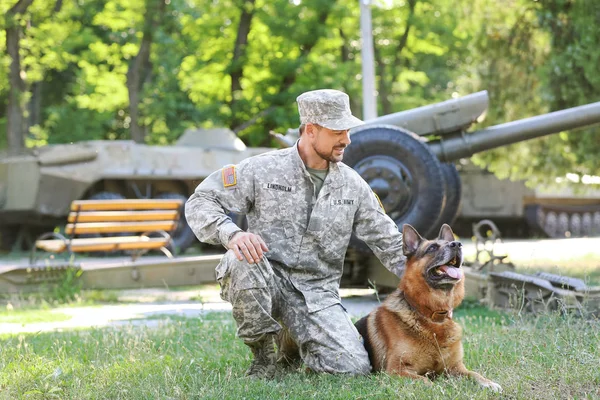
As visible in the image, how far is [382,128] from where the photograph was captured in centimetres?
1074

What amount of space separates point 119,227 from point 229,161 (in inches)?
351

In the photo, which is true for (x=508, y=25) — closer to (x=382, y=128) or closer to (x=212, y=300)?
(x=382, y=128)

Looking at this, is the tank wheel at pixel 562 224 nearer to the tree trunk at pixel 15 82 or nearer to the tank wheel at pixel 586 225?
the tank wheel at pixel 586 225

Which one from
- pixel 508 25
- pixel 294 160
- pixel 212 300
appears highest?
pixel 508 25

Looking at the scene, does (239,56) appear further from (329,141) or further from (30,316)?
(329,141)

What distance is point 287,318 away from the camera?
18.8 feet

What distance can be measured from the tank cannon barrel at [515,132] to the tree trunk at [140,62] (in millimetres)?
15530

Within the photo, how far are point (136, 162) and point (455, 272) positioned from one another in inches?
688

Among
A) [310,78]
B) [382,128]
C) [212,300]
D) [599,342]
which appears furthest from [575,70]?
[310,78]

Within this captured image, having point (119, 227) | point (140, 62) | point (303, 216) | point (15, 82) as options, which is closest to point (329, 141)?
point (303, 216)

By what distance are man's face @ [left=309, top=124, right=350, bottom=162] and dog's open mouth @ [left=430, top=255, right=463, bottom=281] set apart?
3.08 feet

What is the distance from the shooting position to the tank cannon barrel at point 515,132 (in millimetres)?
11383

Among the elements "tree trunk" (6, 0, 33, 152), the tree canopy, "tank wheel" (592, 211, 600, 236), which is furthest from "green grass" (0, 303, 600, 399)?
"tank wheel" (592, 211, 600, 236)

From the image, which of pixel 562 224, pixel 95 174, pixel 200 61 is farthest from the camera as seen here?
pixel 562 224
